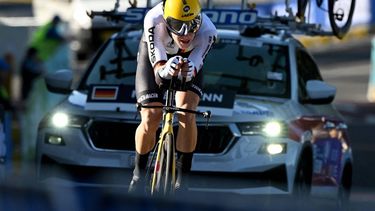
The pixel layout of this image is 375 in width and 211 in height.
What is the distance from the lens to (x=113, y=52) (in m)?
12.5

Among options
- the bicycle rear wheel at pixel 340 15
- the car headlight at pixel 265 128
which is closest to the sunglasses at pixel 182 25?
the car headlight at pixel 265 128

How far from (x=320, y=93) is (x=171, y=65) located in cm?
264

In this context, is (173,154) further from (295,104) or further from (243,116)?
(295,104)

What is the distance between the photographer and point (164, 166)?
9789mm

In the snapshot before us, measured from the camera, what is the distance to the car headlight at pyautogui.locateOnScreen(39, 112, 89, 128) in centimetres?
1145

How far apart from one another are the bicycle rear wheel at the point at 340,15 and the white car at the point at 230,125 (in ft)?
1.39

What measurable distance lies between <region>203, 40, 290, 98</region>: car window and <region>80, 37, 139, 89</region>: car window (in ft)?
2.04

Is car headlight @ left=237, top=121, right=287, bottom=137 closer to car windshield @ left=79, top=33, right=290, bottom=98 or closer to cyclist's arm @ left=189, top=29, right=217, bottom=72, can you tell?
car windshield @ left=79, top=33, right=290, bottom=98

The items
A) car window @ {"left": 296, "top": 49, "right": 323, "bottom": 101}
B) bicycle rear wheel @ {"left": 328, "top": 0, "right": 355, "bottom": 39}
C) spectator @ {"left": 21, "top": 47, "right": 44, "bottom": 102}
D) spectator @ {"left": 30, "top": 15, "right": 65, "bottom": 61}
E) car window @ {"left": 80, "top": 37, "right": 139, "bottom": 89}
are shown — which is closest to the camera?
car window @ {"left": 80, "top": 37, "right": 139, "bottom": 89}

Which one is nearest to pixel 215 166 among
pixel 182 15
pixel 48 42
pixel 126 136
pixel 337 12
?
pixel 126 136

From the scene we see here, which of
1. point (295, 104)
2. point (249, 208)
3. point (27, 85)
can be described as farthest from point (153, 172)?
point (27, 85)

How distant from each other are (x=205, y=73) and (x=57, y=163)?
1.54m

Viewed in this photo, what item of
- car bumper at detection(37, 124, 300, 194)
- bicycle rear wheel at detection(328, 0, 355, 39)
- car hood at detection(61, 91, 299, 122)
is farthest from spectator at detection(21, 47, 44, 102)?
car bumper at detection(37, 124, 300, 194)

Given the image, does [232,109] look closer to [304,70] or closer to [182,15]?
[304,70]
